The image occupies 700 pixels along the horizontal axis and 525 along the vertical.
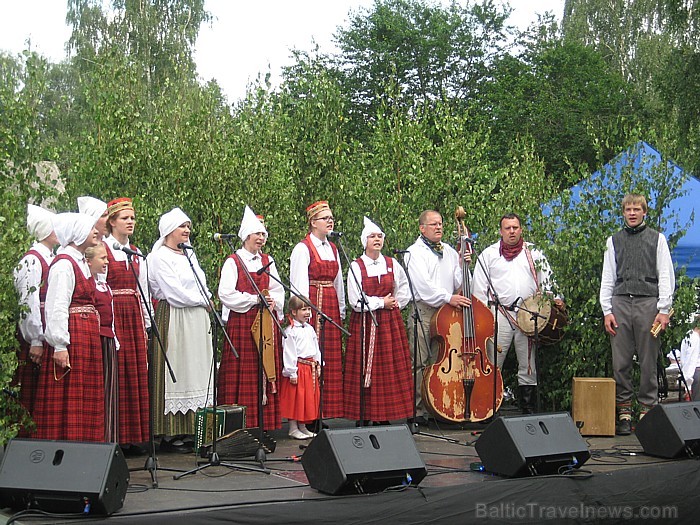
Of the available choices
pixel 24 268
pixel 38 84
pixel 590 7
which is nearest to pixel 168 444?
pixel 24 268

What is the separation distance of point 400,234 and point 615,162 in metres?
2.43

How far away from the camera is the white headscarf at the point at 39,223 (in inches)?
237

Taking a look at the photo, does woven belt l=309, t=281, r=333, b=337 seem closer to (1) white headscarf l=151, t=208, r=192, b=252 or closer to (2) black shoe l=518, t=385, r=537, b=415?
(1) white headscarf l=151, t=208, r=192, b=252

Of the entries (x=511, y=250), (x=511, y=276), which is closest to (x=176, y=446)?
(x=511, y=276)

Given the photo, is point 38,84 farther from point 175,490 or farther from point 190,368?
point 175,490

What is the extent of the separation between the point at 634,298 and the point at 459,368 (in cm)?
150

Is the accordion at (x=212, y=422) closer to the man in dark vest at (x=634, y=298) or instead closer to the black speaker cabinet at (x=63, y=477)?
the black speaker cabinet at (x=63, y=477)

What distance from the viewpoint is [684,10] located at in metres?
14.8

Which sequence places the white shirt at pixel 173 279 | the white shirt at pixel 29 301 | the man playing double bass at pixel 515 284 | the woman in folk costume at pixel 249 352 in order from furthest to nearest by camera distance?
1. the man playing double bass at pixel 515 284
2. the woman in folk costume at pixel 249 352
3. the white shirt at pixel 173 279
4. the white shirt at pixel 29 301

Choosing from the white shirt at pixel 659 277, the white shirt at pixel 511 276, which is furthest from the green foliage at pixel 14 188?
the white shirt at pixel 659 277

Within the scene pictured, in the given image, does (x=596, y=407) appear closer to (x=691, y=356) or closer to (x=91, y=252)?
(x=691, y=356)

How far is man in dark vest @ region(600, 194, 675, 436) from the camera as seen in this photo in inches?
279

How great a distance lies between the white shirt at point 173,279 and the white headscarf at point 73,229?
0.97m

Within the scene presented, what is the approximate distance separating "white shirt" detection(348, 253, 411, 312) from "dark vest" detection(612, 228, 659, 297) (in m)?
1.74
